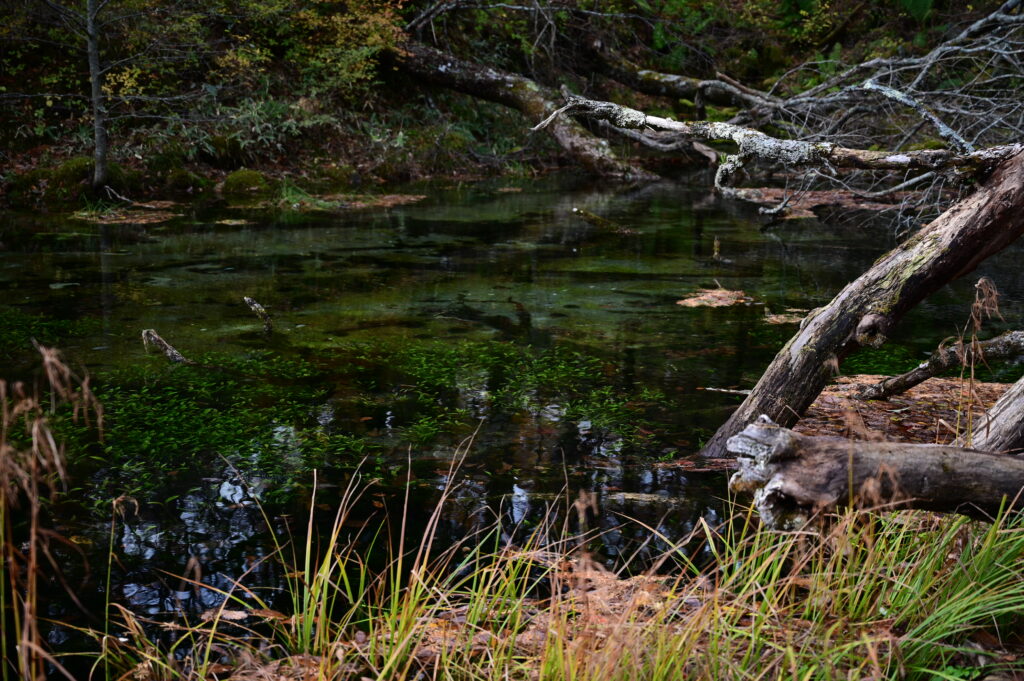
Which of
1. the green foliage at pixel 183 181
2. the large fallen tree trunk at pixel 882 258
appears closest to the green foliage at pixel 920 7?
the green foliage at pixel 183 181

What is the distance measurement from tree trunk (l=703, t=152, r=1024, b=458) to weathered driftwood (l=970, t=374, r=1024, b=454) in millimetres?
606

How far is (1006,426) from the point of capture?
3.11 m

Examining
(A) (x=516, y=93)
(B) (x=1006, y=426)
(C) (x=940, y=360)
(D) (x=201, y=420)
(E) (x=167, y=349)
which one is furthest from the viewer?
(A) (x=516, y=93)

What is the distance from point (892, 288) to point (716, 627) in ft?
7.05

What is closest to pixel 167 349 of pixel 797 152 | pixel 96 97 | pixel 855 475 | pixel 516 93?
pixel 797 152

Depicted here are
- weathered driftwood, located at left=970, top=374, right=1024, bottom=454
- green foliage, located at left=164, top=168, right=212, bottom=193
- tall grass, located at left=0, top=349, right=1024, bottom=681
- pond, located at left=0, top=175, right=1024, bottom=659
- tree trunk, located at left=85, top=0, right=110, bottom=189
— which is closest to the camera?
tall grass, located at left=0, top=349, right=1024, bottom=681

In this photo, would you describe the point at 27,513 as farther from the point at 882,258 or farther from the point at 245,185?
the point at 245,185

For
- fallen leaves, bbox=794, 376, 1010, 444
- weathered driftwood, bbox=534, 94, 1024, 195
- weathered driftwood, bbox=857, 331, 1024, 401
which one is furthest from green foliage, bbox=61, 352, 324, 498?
weathered driftwood, bbox=857, 331, 1024, 401

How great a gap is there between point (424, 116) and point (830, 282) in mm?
10506

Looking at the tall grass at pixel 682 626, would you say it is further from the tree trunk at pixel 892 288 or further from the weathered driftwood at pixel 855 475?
the tree trunk at pixel 892 288

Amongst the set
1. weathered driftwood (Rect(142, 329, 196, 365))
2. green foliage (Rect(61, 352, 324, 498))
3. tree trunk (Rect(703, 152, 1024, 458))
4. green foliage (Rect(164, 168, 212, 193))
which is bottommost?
green foliage (Rect(61, 352, 324, 498))

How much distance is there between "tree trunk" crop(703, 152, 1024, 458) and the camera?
11.5 ft

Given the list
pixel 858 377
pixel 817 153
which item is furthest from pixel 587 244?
pixel 817 153

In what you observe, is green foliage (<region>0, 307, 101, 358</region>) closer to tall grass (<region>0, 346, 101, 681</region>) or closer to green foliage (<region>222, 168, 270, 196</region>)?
tall grass (<region>0, 346, 101, 681</region>)
